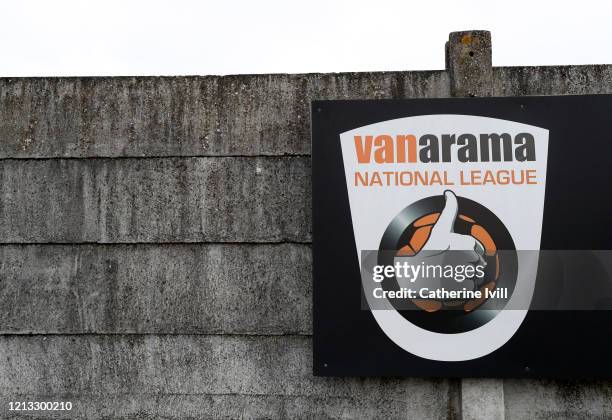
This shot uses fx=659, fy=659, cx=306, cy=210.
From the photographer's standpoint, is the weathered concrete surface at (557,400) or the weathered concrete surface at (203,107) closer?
the weathered concrete surface at (557,400)

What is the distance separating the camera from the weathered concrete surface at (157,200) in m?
2.89

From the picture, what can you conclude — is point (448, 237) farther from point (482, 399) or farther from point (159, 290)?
point (159, 290)

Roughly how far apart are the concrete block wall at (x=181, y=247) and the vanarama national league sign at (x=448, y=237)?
3.9 inches

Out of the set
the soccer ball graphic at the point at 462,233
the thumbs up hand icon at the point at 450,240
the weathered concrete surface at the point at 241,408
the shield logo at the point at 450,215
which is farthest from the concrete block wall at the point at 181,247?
the thumbs up hand icon at the point at 450,240

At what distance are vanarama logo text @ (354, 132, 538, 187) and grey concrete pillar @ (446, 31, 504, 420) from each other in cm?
Answer: 23

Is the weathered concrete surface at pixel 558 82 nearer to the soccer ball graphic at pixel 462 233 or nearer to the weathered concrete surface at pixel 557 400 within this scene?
the soccer ball graphic at pixel 462 233

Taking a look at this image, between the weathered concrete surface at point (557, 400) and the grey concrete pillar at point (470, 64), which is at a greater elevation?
the grey concrete pillar at point (470, 64)

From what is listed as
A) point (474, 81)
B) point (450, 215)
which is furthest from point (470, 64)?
point (450, 215)

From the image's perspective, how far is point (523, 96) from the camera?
286 centimetres

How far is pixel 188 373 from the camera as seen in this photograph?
9.40ft

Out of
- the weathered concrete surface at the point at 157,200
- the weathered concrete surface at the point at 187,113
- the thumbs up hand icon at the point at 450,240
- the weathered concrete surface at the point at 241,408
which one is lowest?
the weathered concrete surface at the point at 241,408

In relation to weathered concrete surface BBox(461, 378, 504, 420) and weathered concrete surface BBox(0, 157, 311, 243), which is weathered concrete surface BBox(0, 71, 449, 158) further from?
weathered concrete surface BBox(461, 378, 504, 420)

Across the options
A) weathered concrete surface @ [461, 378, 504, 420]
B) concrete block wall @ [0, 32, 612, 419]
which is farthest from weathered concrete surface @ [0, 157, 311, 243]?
weathered concrete surface @ [461, 378, 504, 420]

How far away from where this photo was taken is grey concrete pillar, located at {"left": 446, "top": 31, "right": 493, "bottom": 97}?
2.90 metres
